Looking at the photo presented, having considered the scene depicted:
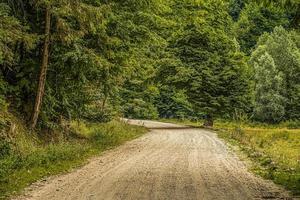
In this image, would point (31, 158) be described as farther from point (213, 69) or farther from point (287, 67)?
point (287, 67)

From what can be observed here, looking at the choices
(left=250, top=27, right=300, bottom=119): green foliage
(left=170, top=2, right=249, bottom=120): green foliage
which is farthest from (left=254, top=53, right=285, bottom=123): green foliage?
(left=170, top=2, right=249, bottom=120): green foliage

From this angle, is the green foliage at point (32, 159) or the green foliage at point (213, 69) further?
the green foliage at point (213, 69)

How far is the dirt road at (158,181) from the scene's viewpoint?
11.2 meters

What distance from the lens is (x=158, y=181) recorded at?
1303cm

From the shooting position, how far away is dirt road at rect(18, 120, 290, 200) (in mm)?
11180

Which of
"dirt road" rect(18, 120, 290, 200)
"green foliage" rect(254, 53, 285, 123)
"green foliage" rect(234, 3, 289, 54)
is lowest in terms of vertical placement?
"dirt road" rect(18, 120, 290, 200)

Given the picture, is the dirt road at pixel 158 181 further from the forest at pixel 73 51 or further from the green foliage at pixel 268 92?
the green foliage at pixel 268 92

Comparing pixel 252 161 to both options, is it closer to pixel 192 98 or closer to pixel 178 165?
pixel 178 165

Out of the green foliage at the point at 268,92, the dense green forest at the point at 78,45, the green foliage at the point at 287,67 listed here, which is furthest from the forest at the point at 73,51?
the green foliage at the point at 287,67

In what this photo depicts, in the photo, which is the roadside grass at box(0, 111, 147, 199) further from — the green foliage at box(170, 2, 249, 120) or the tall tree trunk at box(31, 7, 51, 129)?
the green foliage at box(170, 2, 249, 120)

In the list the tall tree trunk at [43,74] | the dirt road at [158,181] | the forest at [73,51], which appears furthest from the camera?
the tall tree trunk at [43,74]

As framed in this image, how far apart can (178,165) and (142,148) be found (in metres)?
6.63

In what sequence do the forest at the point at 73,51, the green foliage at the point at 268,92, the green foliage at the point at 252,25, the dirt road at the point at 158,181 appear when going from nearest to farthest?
the dirt road at the point at 158,181 < the forest at the point at 73,51 < the green foliage at the point at 268,92 < the green foliage at the point at 252,25

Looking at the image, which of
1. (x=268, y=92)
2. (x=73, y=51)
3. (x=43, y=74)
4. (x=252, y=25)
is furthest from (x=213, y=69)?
(x=252, y=25)
